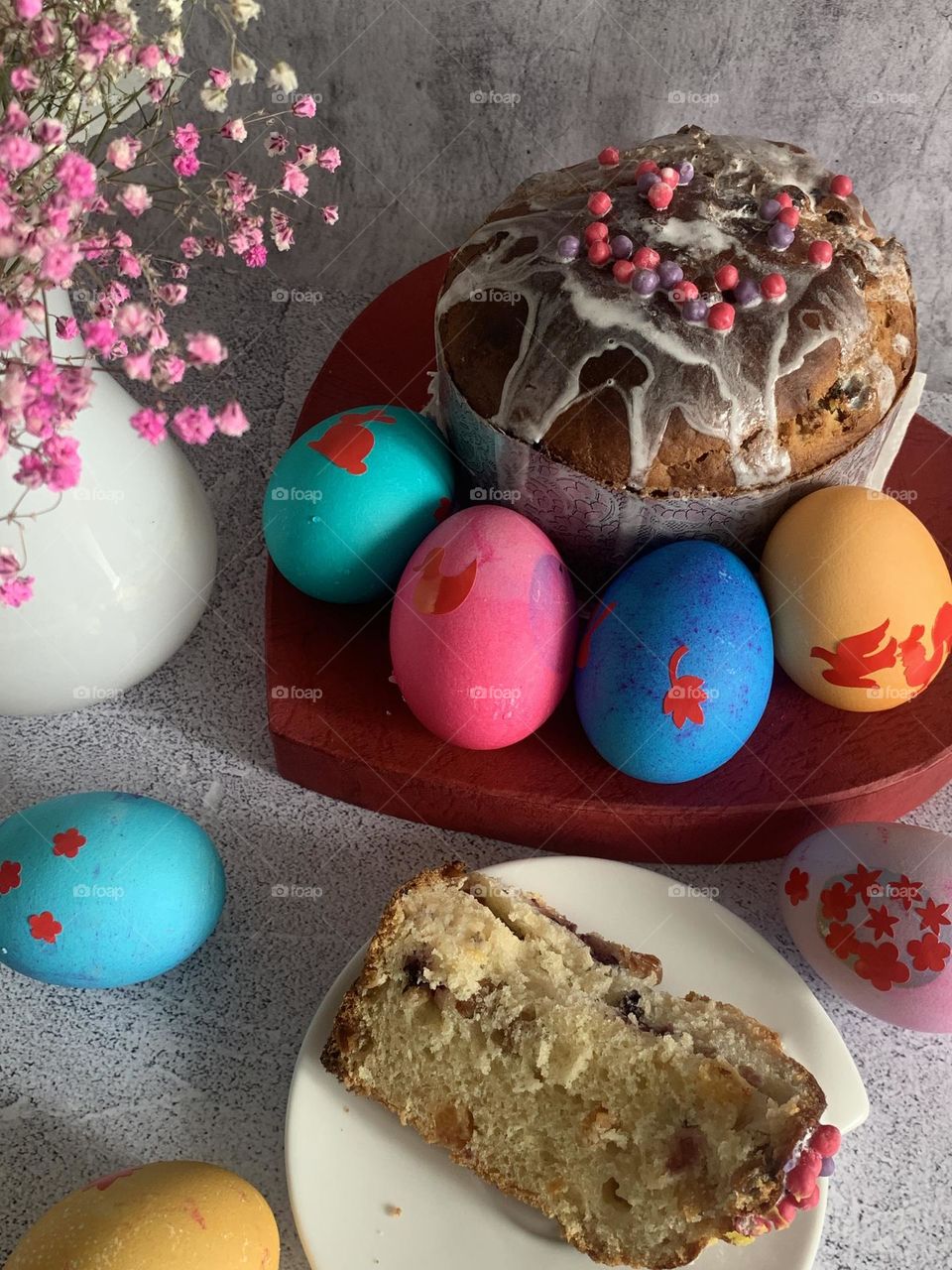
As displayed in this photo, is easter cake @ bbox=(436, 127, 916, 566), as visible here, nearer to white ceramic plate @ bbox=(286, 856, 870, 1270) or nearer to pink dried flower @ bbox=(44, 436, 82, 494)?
white ceramic plate @ bbox=(286, 856, 870, 1270)

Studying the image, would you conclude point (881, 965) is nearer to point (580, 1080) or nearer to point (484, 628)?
point (580, 1080)

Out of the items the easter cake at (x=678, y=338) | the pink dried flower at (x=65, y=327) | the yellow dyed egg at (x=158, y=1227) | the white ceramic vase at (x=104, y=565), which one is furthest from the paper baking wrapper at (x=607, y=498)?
the yellow dyed egg at (x=158, y=1227)

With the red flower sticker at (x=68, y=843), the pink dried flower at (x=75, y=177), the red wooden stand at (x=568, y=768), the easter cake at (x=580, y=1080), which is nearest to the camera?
the pink dried flower at (x=75, y=177)

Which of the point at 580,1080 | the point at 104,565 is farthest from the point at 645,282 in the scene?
the point at 580,1080

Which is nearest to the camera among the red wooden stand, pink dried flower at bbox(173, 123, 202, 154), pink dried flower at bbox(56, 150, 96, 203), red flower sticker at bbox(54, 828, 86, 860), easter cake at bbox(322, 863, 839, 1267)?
pink dried flower at bbox(56, 150, 96, 203)

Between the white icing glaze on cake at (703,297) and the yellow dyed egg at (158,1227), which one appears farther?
the white icing glaze on cake at (703,297)

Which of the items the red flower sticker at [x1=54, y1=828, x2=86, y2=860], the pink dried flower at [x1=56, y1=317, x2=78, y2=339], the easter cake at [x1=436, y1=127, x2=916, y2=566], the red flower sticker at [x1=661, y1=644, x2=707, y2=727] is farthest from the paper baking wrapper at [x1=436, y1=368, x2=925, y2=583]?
the red flower sticker at [x1=54, y1=828, x2=86, y2=860]

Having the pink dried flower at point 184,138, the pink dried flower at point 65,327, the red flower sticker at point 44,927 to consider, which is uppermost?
the pink dried flower at point 184,138

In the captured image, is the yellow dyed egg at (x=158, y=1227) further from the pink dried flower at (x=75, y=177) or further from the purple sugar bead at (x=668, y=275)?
the purple sugar bead at (x=668, y=275)
